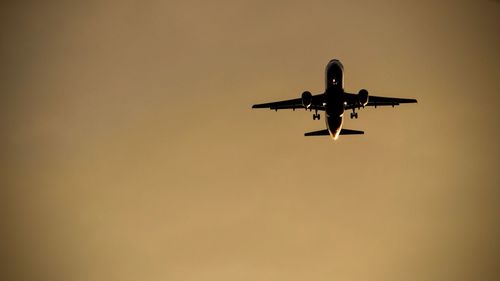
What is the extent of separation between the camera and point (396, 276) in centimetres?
10606

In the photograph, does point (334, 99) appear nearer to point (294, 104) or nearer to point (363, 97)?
point (363, 97)

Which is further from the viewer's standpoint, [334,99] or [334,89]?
[334,99]

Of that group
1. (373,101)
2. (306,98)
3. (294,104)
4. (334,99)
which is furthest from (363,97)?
(294,104)

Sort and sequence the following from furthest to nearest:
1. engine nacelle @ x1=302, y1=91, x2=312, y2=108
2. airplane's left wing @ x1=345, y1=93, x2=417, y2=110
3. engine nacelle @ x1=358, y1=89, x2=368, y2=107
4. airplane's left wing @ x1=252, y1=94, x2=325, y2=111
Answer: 1. airplane's left wing @ x1=345, y1=93, x2=417, y2=110
2. airplane's left wing @ x1=252, y1=94, x2=325, y2=111
3. engine nacelle @ x1=302, y1=91, x2=312, y2=108
4. engine nacelle @ x1=358, y1=89, x2=368, y2=107

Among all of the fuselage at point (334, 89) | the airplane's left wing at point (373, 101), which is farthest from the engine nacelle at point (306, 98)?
the airplane's left wing at point (373, 101)

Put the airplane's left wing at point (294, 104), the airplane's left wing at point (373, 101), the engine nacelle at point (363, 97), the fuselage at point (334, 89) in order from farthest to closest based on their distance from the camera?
the airplane's left wing at point (373, 101), the airplane's left wing at point (294, 104), the engine nacelle at point (363, 97), the fuselage at point (334, 89)

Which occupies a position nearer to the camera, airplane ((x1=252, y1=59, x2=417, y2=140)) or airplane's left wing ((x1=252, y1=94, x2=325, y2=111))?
airplane ((x1=252, y1=59, x2=417, y2=140))

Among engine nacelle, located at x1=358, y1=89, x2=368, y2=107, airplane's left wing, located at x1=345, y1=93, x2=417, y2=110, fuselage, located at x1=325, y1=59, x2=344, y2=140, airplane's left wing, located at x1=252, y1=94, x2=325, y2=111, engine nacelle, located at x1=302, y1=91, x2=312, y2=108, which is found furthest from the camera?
airplane's left wing, located at x1=345, y1=93, x2=417, y2=110

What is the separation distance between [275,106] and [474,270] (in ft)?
286

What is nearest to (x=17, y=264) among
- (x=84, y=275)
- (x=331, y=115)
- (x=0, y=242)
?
(x=0, y=242)

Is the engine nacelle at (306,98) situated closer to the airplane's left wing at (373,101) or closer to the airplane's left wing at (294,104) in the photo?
the airplane's left wing at (294,104)

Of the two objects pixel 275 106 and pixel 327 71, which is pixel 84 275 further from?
pixel 327 71

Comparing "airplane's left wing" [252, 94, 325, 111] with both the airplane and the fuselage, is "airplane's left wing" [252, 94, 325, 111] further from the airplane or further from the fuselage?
the fuselage

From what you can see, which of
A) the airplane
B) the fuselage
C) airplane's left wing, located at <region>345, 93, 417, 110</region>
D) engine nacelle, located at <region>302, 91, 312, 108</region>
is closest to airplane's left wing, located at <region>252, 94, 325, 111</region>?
the airplane
